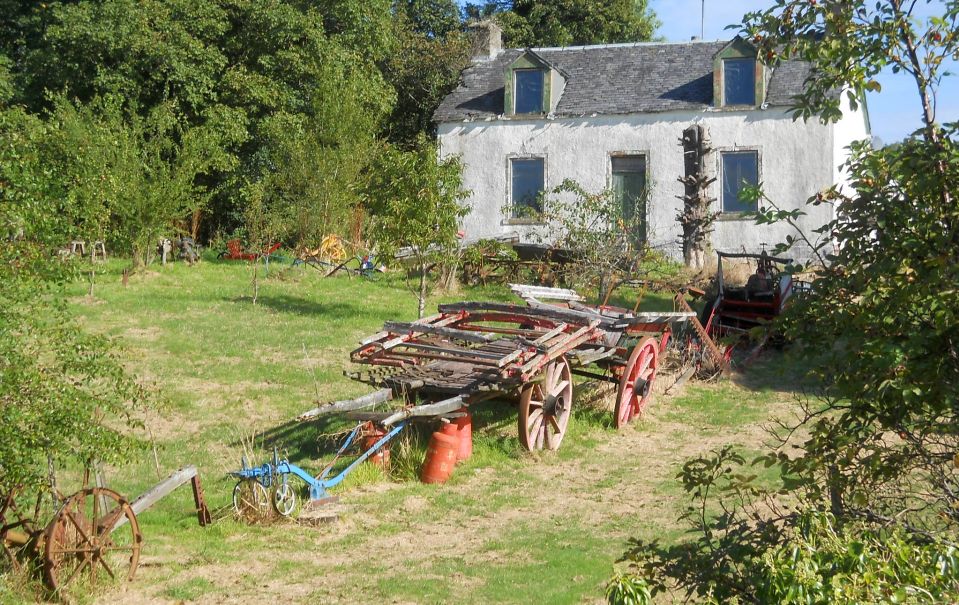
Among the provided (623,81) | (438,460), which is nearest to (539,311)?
(438,460)

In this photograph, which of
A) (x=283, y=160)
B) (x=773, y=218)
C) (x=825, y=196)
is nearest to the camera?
(x=773, y=218)

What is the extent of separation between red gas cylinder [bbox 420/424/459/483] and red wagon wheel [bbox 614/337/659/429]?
3137 mm

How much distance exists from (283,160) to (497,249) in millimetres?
9570

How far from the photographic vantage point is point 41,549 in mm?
7352

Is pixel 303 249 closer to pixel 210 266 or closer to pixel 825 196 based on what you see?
pixel 210 266

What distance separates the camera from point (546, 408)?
1195 cm

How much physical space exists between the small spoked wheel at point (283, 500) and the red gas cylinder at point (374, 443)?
1542mm

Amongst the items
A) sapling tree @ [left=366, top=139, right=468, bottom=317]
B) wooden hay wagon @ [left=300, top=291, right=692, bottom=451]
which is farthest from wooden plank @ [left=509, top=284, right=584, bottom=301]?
sapling tree @ [left=366, top=139, right=468, bottom=317]

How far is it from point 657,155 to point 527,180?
11.7 feet

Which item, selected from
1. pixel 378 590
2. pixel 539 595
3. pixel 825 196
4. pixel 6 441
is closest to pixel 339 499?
pixel 378 590

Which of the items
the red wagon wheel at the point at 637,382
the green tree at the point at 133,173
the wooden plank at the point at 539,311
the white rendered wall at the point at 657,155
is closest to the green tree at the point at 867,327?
the wooden plank at the point at 539,311

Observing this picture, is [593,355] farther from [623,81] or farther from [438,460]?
[623,81]

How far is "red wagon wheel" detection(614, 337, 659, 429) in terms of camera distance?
13.2 m

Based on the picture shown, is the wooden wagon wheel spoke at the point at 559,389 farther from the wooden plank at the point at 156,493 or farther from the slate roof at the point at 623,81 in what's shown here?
the slate roof at the point at 623,81
